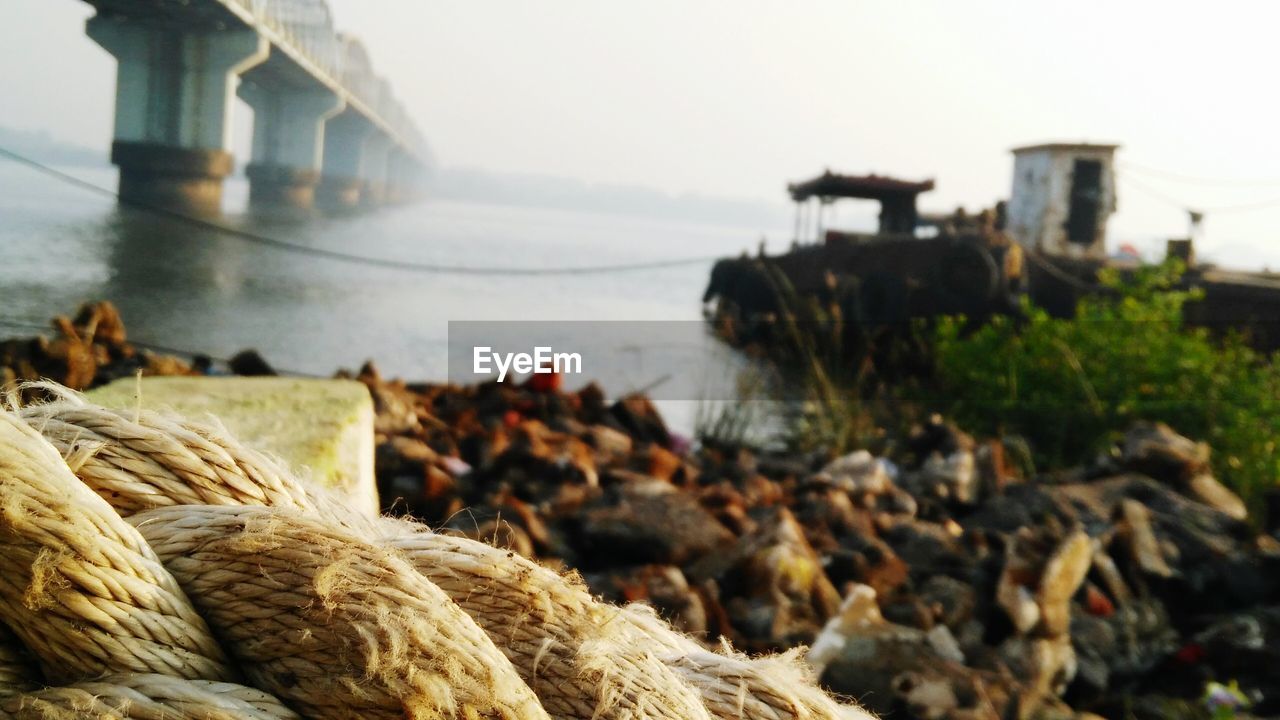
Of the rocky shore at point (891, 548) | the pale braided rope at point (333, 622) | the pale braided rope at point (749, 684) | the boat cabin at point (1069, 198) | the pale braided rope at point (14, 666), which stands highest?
the boat cabin at point (1069, 198)

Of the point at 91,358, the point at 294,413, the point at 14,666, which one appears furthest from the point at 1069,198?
the point at 14,666

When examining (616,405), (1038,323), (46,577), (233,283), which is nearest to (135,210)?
(233,283)

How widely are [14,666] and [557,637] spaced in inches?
11.2

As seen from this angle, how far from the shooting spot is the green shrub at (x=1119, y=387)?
21.5 ft

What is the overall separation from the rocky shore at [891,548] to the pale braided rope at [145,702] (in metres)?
1.72

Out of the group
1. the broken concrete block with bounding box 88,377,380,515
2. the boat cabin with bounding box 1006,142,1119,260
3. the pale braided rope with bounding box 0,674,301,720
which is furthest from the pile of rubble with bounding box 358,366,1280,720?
the boat cabin with bounding box 1006,142,1119,260

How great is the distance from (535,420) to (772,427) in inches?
82.0

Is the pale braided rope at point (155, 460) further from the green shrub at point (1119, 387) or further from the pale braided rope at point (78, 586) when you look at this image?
the green shrub at point (1119, 387)

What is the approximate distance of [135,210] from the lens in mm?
7941

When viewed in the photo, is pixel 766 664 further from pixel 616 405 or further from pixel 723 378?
pixel 723 378

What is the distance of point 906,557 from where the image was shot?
378 cm

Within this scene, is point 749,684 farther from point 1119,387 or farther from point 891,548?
point 1119,387

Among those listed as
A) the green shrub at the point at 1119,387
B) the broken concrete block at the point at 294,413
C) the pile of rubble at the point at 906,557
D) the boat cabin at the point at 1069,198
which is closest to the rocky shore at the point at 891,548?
the pile of rubble at the point at 906,557

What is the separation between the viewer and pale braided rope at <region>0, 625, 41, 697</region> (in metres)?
0.56
